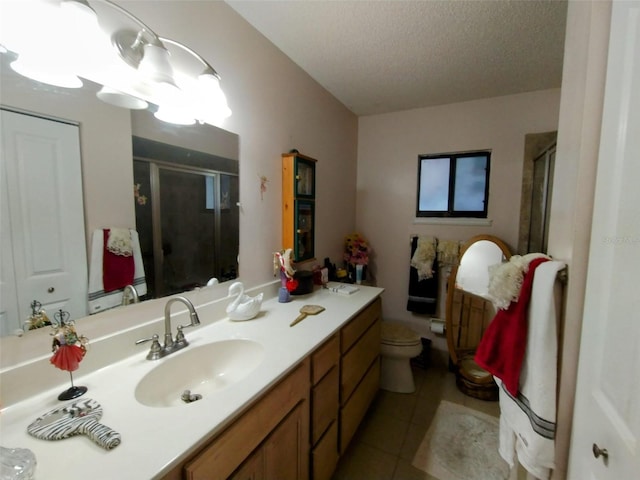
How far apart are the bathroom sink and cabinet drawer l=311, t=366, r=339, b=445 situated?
0.33 m

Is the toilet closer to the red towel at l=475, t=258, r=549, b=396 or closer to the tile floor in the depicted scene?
the tile floor

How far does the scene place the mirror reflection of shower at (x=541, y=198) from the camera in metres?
1.74

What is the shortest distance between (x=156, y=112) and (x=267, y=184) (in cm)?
69

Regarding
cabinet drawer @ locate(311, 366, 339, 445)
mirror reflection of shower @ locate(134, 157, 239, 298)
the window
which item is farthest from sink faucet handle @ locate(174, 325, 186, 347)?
the window

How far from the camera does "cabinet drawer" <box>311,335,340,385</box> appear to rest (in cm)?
116

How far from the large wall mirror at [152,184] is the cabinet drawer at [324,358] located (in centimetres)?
61

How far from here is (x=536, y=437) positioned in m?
0.82

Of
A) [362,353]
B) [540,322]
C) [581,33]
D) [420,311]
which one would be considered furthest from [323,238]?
[581,33]

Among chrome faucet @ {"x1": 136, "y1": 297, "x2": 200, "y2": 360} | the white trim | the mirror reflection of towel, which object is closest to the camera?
chrome faucet @ {"x1": 136, "y1": 297, "x2": 200, "y2": 360}

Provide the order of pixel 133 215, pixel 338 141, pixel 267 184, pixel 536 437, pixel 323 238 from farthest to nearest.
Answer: pixel 338 141, pixel 323 238, pixel 267 184, pixel 133 215, pixel 536 437

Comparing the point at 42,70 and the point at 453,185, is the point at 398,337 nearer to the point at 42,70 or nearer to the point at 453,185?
the point at 453,185

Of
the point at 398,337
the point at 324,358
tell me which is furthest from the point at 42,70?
the point at 398,337

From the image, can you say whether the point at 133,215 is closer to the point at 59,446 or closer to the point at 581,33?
the point at 59,446

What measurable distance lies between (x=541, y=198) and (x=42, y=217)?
2.67 metres
